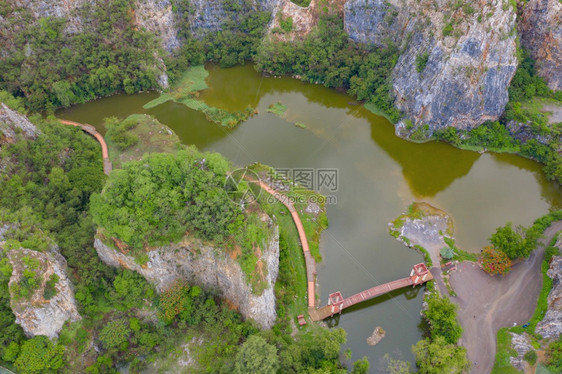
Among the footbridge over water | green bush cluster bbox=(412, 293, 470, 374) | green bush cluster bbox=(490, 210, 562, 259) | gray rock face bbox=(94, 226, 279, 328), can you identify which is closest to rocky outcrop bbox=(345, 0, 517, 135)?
green bush cluster bbox=(490, 210, 562, 259)

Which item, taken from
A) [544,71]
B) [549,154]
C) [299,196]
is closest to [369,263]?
[299,196]

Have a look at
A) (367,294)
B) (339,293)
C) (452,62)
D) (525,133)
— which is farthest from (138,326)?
(525,133)

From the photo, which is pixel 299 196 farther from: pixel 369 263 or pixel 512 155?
pixel 512 155

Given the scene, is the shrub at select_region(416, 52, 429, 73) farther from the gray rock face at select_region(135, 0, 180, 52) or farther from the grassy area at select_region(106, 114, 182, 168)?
the gray rock face at select_region(135, 0, 180, 52)

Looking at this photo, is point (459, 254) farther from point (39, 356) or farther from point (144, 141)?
point (144, 141)

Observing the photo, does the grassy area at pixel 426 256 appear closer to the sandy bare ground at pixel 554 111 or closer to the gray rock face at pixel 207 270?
the gray rock face at pixel 207 270

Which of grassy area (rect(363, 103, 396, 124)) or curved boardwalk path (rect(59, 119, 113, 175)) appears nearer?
curved boardwalk path (rect(59, 119, 113, 175))
